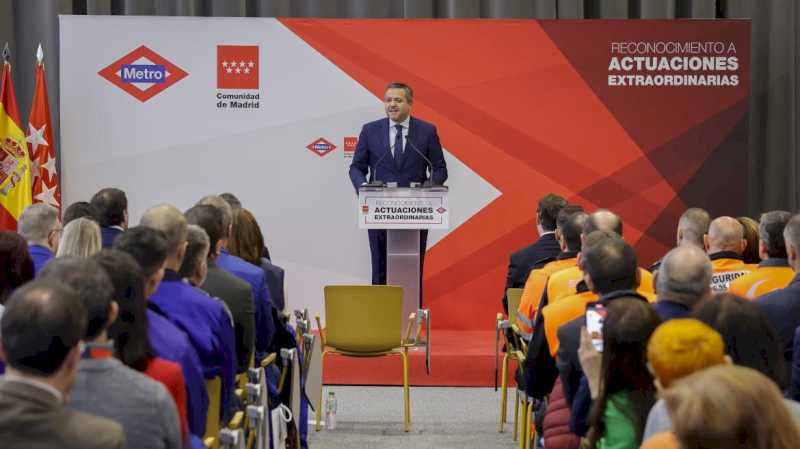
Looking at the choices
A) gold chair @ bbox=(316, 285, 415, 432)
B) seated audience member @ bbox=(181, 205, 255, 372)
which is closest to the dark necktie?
gold chair @ bbox=(316, 285, 415, 432)

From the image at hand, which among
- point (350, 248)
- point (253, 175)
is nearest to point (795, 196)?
point (350, 248)

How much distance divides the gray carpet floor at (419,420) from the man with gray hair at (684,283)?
3.07m

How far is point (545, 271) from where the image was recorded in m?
6.09

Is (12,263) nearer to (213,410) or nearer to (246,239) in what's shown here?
(213,410)

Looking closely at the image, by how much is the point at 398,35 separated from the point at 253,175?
1.74 metres

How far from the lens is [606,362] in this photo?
3557 millimetres

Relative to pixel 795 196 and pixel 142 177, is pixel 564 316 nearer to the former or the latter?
pixel 142 177

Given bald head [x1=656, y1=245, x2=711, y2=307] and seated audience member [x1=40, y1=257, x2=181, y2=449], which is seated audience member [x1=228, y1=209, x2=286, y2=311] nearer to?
bald head [x1=656, y1=245, x2=711, y2=307]

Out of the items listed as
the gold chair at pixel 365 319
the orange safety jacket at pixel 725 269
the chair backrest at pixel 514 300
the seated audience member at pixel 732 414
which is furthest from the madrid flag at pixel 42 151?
the seated audience member at pixel 732 414

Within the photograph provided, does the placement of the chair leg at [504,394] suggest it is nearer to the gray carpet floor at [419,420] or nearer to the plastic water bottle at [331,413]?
the gray carpet floor at [419,420]

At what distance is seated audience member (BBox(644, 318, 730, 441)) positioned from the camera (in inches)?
115

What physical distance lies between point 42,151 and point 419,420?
4.23m

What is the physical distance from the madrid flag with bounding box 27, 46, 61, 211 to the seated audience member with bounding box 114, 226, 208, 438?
6.20 meters

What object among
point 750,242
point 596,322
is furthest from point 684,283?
point 750,242
